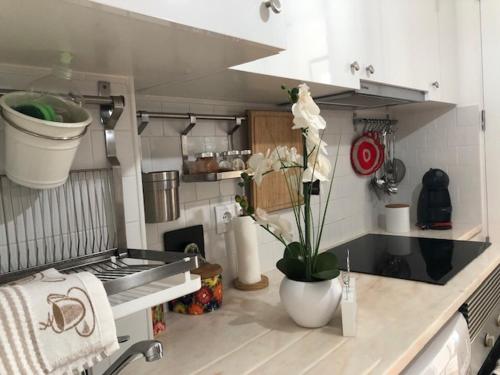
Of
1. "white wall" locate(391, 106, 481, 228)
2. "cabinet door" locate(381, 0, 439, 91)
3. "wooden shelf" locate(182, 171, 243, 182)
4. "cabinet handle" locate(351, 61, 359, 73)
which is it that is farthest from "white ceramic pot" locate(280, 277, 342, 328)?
"white wall" locate(391, 106, 481, 228)

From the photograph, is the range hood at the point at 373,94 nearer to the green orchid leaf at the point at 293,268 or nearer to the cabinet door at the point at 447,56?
the cabinet door at the point at 447,56

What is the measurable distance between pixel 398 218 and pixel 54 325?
78.0 inches

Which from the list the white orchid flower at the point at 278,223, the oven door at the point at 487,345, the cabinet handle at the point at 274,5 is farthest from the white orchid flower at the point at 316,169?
the oven door at the point at 487,345

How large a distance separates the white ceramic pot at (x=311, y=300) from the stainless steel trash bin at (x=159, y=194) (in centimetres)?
41

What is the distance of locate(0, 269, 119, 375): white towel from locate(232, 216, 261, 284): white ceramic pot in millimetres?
791

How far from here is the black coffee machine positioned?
2.27 m

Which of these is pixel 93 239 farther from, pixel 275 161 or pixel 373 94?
pixel 373 94

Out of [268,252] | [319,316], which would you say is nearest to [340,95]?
[268,252]

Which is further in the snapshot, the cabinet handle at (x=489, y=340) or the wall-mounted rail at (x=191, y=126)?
the cabinet handle at (x=489, y=340)

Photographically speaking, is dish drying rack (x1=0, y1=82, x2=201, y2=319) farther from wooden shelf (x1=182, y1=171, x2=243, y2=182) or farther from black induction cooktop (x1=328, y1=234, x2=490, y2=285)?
black induction cooktop (x1=328, y1=234, x2=490, y2=285)

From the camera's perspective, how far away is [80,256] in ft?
2.96

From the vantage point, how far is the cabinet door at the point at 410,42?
1.61 meters

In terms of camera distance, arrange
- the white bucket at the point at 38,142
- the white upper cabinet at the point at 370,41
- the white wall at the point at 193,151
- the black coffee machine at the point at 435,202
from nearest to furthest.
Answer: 1. the white bucket at the point at 38,142
2. the white wall at the point at 193,151
3. the white upper cabinet at the point at 370,41
4. the black coffee machine at the point at 435,202

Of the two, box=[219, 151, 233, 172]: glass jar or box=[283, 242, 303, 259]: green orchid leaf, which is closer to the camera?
box=[283, 242, 303, 259]: green orchid leaf
